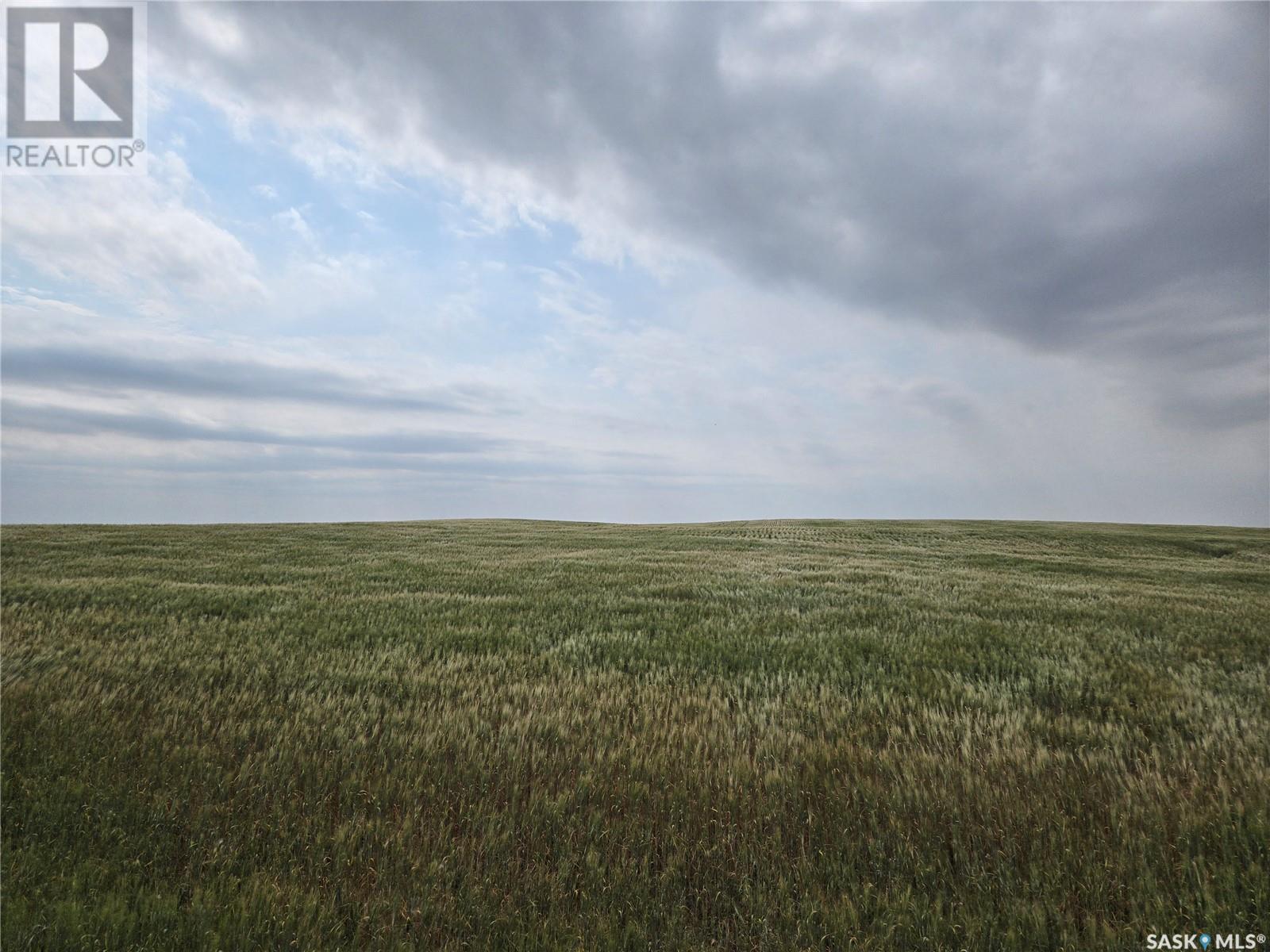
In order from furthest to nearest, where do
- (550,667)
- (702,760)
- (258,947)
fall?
1. (550,667)
2. (702,760)
3. (258,947)

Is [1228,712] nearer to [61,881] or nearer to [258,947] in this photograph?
[258,947]

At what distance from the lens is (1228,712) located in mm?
5441

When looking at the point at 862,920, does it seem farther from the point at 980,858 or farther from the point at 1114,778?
the point at 1114,778

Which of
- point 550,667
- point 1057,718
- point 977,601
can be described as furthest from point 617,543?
point 1057,718

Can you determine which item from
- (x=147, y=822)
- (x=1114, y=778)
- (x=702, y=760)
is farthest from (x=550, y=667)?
(x=1114, y=778)

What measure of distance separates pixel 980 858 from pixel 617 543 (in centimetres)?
2419

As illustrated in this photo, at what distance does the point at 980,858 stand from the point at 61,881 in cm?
538

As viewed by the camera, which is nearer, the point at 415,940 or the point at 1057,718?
the point at 415,940

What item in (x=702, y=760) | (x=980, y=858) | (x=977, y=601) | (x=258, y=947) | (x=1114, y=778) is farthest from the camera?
(x=977, y=601)

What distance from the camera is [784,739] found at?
4.88 metres

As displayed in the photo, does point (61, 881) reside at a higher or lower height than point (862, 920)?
higher

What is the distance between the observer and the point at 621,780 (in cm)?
416

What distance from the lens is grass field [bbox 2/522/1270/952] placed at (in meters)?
2.89

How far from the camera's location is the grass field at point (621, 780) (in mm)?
2889
